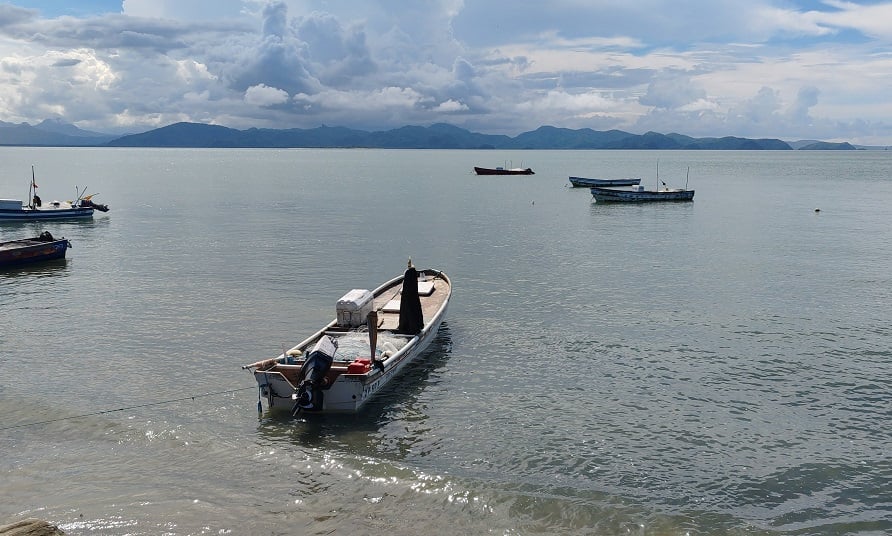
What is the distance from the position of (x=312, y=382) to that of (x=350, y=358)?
2.45 m

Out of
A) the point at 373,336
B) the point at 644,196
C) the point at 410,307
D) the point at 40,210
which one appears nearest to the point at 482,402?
the point at 373,336

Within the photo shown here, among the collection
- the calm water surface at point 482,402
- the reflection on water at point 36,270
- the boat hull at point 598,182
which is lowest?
the calm water surface at point 482,402

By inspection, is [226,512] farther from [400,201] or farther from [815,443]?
[400,201]

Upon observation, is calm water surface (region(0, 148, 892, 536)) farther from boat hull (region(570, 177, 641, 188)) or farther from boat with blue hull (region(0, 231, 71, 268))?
boat hull (region(570, 177, 641, 188))

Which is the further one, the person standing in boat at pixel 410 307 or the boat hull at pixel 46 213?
the boat hull at pixel 46 213

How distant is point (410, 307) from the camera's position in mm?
24438

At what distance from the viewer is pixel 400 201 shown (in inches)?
3745

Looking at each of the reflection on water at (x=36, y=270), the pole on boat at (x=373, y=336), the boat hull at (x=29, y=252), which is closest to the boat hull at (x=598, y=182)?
the boat hull at (x=29, y=252)

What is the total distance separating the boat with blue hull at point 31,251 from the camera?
42156 mm

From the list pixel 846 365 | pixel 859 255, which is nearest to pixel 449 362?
pixel 846 365

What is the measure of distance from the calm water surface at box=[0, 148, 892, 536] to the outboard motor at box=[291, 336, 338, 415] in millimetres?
559

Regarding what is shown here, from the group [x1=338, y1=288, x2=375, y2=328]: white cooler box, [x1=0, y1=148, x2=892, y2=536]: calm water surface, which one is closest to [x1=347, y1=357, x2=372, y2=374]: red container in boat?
[x1=0, y1=148, x2=892, y2=536]: calm water surface

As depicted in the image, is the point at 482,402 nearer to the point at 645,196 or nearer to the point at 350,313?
the point at 350,313

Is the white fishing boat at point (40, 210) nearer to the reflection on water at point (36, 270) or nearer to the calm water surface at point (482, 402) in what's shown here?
the calm water surface at point (482, 402)
